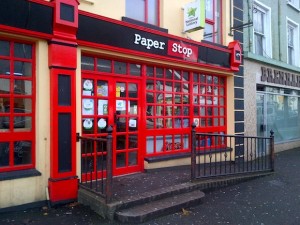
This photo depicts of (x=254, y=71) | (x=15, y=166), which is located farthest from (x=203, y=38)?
(x=15, y=166)

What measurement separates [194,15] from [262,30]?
494 centimetres

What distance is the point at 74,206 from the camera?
16.6ft

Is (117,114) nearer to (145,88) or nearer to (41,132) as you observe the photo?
(145,88)

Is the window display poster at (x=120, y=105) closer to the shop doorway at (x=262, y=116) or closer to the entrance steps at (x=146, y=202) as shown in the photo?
the entrance steps at (x=146, y=202)

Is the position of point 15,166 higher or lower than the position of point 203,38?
lower

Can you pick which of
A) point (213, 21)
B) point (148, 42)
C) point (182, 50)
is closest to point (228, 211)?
point (148, 42)

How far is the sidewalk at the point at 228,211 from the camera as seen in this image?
457 cm

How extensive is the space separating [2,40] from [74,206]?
283cm

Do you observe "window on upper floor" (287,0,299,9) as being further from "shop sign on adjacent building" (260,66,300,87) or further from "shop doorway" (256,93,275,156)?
"shop doorway" (256,93,275,156)

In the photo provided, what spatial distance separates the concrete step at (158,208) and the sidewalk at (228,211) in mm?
92

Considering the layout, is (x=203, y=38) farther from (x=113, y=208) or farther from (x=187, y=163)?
(x=113, y=208)

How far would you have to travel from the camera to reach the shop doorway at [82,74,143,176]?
5.89 meters

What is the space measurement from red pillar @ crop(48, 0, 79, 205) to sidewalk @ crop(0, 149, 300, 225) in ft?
1.20

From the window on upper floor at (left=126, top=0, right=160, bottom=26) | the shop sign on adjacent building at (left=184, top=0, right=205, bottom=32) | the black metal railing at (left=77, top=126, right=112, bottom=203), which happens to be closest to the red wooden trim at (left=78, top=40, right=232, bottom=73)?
the shop sign on adjacent building at (left=184, top=0, right=205, bottom=32)
